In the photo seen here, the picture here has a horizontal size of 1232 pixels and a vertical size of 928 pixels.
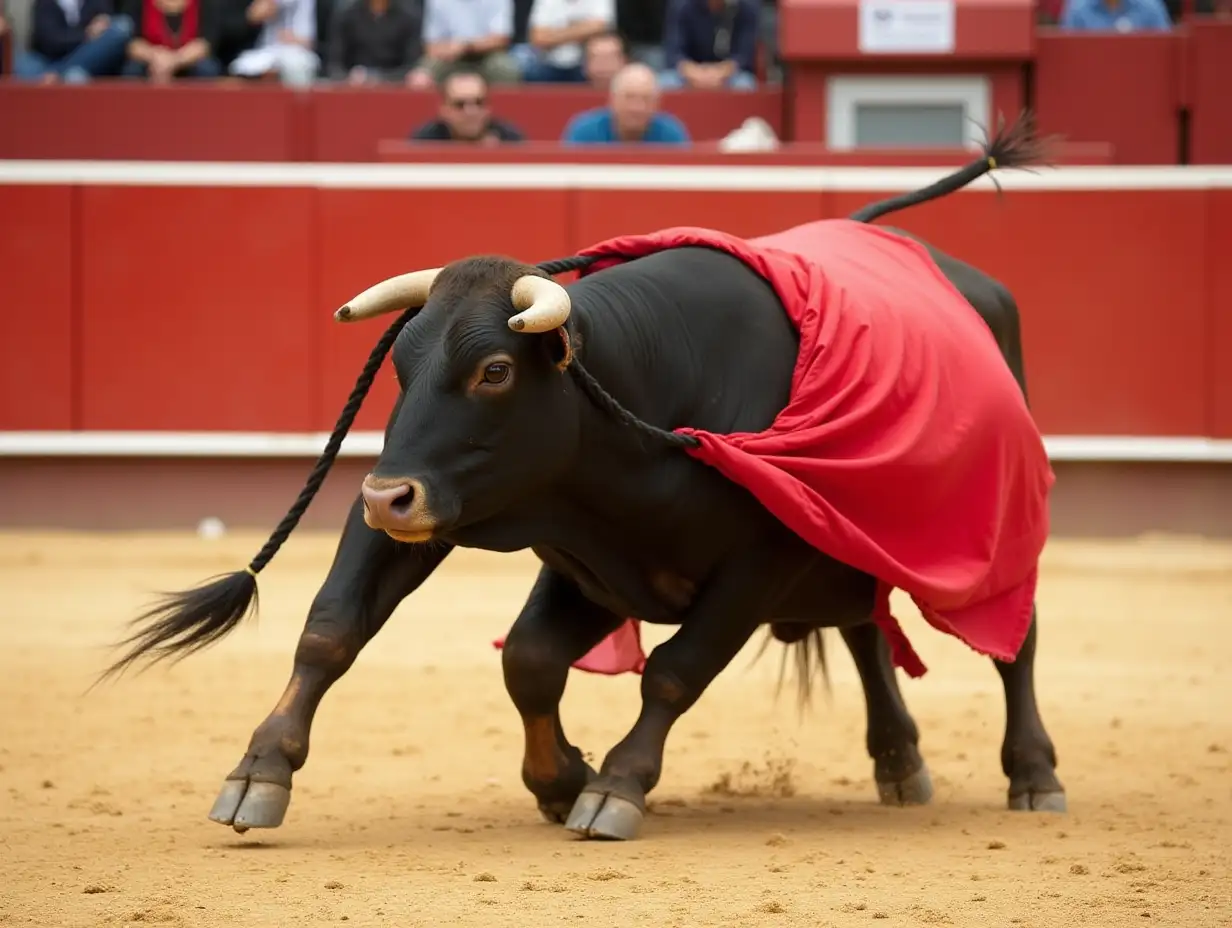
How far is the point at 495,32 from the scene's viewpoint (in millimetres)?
12766

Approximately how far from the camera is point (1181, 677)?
26.0 feet

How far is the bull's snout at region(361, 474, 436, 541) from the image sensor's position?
177 inches

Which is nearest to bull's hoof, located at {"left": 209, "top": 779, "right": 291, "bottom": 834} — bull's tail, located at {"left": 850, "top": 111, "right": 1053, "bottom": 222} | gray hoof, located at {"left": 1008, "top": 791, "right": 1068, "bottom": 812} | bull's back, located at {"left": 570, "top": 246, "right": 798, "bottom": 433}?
bull's back, located at {"left": 570, "top": 246, "right": 798, "bottom": 433}

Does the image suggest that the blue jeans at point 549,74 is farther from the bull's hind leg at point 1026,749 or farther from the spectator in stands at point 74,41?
the bull's hind leg at point 1026,749

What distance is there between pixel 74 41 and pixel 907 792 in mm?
8843

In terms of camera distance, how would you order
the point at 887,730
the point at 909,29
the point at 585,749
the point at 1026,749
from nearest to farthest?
the point at 1026,749 < the point at 887,730 < the point at 585,749 < the point at 909,29

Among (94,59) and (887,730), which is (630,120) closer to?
(94,59)

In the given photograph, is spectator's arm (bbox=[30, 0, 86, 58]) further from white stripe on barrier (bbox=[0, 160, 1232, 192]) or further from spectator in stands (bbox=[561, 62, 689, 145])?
spectator in stands (bbox=[561, 62, 689, 145])

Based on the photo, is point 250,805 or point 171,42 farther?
point 171,42

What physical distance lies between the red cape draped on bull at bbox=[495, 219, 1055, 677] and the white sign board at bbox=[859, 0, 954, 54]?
6810mm

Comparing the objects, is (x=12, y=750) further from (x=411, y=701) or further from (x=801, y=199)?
(x=801, y=199)

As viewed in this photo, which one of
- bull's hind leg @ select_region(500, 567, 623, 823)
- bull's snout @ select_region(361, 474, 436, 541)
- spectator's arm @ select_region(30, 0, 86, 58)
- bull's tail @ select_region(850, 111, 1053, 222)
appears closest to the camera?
bull's snout @ select_region(361, 474, 436, 541)

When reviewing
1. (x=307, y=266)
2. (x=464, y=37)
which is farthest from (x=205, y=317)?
(x=464, y=37)

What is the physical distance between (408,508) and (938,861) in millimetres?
1348
